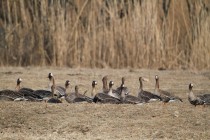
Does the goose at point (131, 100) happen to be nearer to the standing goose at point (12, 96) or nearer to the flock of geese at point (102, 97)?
the flock of geese at point (102, 97)

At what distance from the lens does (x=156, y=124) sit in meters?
9.97

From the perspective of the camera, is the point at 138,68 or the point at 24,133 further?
the point at 138,68

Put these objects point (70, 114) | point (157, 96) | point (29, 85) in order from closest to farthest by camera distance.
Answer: point (70, 114), point (157, 96), point (29, 85)

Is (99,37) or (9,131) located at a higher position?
Answer: (99,37)

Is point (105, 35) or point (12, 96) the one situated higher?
point (105, 35)

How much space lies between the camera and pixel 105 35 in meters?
A: 17.8

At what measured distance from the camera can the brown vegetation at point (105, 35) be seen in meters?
17.7

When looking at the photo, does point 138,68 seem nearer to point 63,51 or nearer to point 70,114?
point 63,51

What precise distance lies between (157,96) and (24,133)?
350 centimetres

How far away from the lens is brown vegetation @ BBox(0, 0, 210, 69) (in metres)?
17.7

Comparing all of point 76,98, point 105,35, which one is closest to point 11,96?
point 76,98

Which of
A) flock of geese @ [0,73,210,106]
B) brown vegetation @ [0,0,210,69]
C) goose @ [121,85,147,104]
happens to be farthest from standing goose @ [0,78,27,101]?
brown vegetation @ [0,0,210,69]

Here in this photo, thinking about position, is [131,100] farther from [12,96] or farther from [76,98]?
[12,96]

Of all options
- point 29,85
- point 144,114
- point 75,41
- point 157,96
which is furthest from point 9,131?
point 75,41
